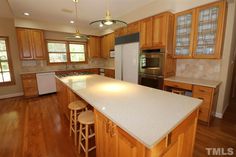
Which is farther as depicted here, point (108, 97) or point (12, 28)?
point (12, 28)

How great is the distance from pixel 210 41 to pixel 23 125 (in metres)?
4.34

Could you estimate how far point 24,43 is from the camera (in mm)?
4258

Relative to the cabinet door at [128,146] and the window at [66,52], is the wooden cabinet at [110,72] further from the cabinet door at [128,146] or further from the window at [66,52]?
the cabinet door at [128,146]

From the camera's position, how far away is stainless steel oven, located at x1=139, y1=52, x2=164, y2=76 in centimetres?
300

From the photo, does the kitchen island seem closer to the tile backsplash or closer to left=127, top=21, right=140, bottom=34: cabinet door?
the tile backsplash

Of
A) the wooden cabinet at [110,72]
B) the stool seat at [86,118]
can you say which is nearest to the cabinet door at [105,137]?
the stool seat at [86,118]

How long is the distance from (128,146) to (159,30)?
112 inches

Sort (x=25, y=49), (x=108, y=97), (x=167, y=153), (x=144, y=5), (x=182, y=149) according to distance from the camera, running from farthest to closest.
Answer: (x=25, y=49)
(x=144, y=5)
(x=108, y=97)
(x=182, y=149)
(x=167, y=153)

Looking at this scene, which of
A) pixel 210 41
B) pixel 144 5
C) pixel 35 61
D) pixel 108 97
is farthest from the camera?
pixel 35 61

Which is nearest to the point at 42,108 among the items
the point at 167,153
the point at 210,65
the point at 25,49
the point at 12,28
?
the point at 25,49

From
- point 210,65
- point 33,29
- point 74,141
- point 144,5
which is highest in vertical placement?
point 144,5

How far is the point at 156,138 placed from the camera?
29.5 inches

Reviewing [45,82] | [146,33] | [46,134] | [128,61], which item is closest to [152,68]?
[128,61]

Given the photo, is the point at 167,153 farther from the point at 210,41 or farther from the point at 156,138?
the point at 210,41
